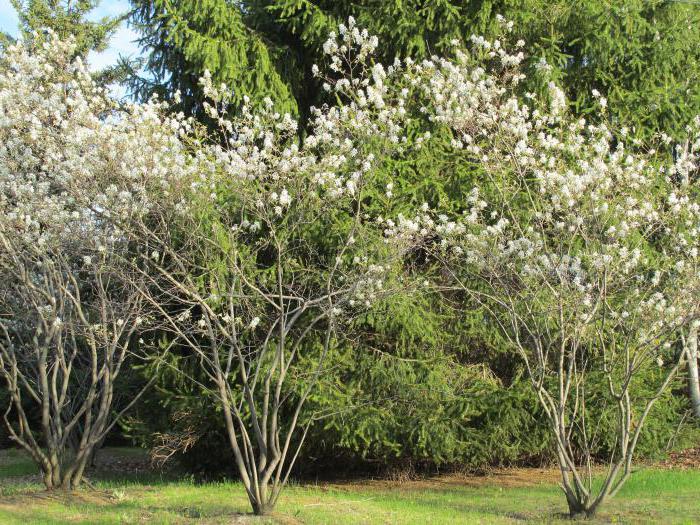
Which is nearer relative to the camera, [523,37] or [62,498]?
[62,498]

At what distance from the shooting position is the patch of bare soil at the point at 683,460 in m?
10.7

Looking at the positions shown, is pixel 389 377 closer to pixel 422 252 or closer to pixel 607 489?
pixel 422 252

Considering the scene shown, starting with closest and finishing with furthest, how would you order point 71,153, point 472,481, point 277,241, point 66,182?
point 277,241, point 71,153, point 66,182, point 472,481

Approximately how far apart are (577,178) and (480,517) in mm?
3105

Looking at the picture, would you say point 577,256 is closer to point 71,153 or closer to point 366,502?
point 366,502

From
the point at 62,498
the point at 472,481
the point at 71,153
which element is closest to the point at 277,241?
the point at 71,153

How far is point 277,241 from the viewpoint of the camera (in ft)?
21.5

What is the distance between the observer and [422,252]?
10.0 metres

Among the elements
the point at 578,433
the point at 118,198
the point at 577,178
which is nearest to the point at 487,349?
the point at 578,433

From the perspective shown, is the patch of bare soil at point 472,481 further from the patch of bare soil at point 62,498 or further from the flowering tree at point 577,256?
the patch of bare soil at point 62,498

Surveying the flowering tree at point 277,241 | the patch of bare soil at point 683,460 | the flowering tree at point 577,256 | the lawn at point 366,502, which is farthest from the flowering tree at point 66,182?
the patch of bare soil at point 683,460

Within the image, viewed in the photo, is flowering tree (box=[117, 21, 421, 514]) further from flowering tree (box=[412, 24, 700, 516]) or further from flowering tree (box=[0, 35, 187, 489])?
flowering tree (box=[412, 24, 700, 516])

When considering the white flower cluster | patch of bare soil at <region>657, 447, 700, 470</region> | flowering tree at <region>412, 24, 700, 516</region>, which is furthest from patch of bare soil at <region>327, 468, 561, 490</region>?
the white flower cluster

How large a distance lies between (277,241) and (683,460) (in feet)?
25.6
